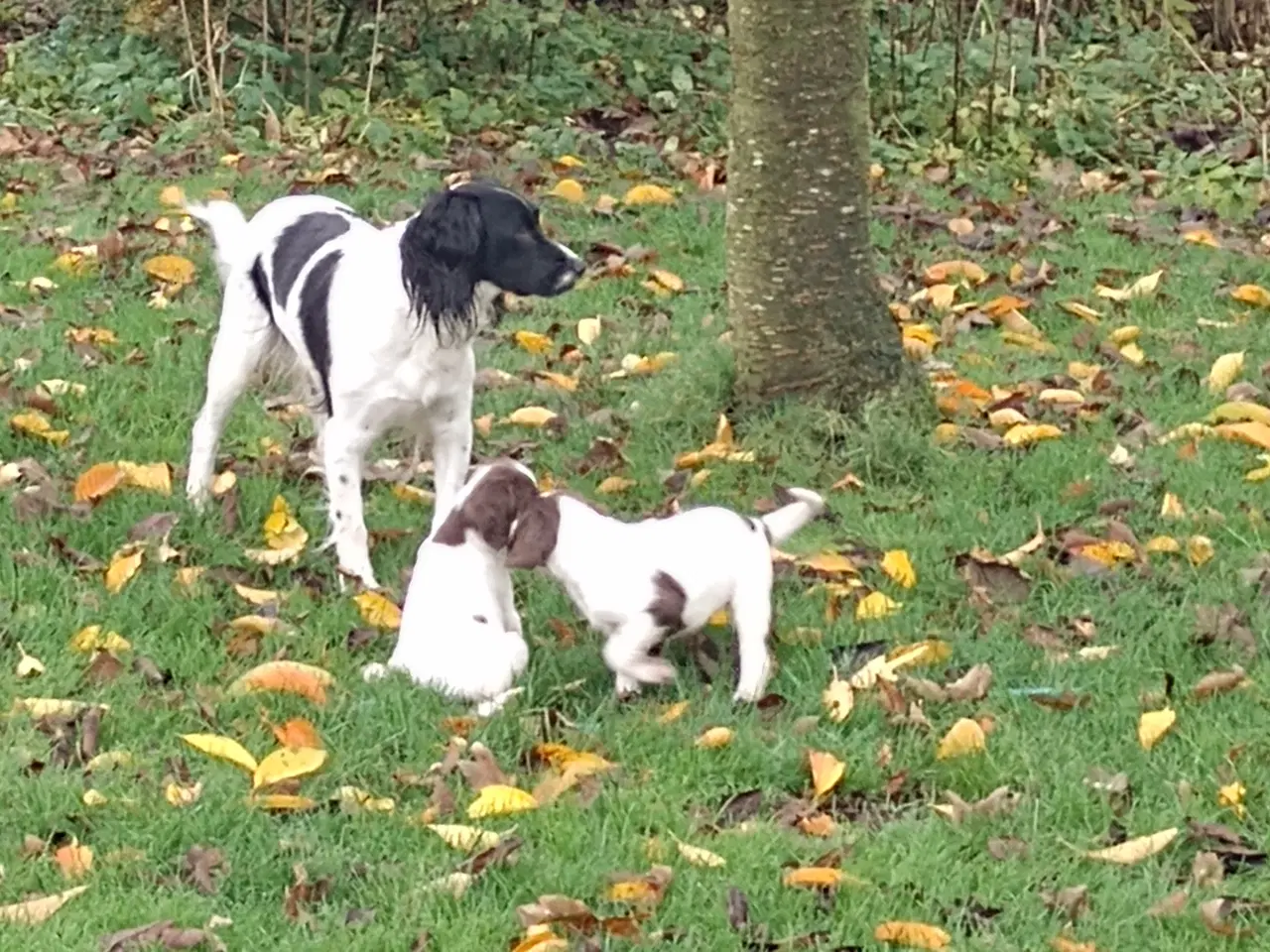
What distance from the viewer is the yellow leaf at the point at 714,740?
4.15 m

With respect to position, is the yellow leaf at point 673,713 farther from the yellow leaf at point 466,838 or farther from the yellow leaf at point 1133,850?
the yellow leaf at point 1133,850

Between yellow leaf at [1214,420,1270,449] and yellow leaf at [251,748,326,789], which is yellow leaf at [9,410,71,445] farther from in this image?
yellow leaf at [1214,420,1270,449]

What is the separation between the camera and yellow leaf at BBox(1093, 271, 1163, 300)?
7.62 metres

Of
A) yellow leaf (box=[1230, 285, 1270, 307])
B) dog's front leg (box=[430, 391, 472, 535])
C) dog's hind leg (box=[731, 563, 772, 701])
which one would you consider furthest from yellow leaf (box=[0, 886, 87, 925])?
yellow leaf (box=[1230, 285, 1270, 307])

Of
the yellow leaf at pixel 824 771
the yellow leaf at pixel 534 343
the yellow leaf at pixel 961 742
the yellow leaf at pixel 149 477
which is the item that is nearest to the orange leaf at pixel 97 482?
the yellow leaf at pixel 149 477

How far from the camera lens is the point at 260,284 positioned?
5.93 m

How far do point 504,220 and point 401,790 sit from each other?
5.90ft

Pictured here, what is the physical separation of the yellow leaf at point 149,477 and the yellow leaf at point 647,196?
12.2ft

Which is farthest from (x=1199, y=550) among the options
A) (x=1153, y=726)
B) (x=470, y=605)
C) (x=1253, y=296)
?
(x=1253, y=296)

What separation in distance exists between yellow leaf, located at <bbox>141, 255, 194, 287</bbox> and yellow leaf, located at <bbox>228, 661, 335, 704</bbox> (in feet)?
12.3

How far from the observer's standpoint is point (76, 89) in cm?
1066

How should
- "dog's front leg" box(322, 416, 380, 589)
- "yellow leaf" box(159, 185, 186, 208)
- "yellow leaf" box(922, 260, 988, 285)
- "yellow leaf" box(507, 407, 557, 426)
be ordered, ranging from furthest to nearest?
"yellow leaf" box(159, 185, 186, 208)
"yellow leaf" box(922, 260, 988, 285)
"yellow leaf" box(507, 407, 557, 426)
"dog's front leg" box(322, 416, 380, 589)

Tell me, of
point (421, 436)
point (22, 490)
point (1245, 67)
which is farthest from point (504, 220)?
point (1245, 67)

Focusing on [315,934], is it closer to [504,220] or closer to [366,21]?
[504,220]
